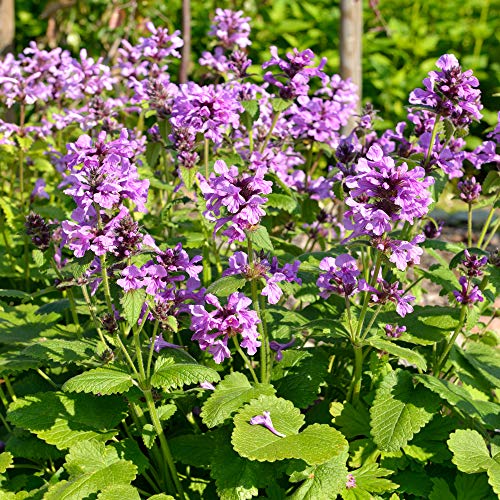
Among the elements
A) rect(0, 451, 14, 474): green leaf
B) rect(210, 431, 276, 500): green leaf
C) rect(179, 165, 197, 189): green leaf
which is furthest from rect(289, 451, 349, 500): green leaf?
rect(179, 165, 197, 189): green leaf

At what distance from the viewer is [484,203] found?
10.3 feet

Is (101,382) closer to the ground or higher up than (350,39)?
closer to the ground

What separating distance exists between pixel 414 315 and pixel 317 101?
3.89 ft

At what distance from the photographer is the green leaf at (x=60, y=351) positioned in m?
2.49

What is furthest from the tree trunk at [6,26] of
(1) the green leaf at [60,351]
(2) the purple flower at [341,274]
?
(2) the purple flower at [341,274]

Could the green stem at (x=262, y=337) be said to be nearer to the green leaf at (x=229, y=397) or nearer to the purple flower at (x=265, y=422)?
the green leaf at (x=229, y=397)

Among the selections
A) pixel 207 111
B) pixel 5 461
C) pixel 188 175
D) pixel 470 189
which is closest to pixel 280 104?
pixel 207 111

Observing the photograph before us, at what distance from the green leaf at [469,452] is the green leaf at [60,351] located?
4.11 feet

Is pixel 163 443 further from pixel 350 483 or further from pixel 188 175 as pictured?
pixel 188 175

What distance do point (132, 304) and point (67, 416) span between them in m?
0.66

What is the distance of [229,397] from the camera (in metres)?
2.47

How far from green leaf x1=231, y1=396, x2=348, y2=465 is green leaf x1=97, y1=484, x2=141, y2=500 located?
0.35 m

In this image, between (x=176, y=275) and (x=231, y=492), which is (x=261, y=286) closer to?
(x=176, y=275)

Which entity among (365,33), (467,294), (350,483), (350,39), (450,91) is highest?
(365,33)
